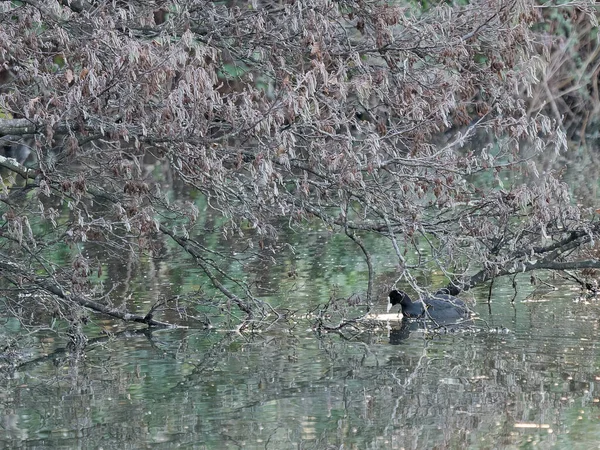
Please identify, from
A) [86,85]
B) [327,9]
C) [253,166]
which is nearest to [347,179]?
[253,166]

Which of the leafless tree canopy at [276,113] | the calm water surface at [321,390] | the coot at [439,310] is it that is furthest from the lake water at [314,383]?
the leafless tree canopy at [276,113]

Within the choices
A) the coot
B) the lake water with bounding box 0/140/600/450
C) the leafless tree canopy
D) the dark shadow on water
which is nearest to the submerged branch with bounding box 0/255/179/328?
the leafless tree canopy

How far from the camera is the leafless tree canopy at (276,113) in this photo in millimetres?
8930

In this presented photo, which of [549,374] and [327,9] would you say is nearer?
[549,374]

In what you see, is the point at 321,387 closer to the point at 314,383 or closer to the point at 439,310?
the point at 314,383

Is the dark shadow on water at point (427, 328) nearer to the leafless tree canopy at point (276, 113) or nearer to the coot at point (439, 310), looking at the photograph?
the coot at point (439, 310)

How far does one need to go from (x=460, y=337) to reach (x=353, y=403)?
244 cm

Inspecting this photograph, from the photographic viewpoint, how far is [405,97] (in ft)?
33.2

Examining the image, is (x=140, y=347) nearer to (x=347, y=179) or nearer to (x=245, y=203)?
(x=245, y=203)

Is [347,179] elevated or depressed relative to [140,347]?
elevated

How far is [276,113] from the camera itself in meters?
8.68

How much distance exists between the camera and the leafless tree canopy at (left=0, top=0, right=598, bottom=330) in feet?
29.3

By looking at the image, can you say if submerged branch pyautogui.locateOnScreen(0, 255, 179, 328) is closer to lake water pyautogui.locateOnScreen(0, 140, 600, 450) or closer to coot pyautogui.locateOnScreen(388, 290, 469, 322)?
lake water pyautogui.locateOnScreen(0, 140, 600, 450)

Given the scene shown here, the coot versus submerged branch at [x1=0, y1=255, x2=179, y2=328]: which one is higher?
submerged branch at [x1=0, y1=255, x2=179, y2=328]
